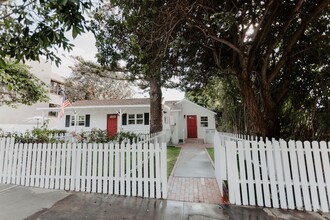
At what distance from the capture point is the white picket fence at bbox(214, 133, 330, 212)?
385 centimetres

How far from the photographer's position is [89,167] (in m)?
4.82

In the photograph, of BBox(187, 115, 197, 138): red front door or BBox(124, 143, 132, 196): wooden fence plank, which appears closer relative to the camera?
BBox(124, 143, 132, 196): wooden fence plank

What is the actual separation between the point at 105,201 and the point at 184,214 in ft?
5.90

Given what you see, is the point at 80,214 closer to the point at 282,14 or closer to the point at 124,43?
the point at 124,43

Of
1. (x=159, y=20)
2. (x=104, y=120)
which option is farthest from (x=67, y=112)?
(x=159, y=20)

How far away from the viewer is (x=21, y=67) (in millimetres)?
9398

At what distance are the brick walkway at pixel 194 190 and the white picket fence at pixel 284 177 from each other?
1.77 ft

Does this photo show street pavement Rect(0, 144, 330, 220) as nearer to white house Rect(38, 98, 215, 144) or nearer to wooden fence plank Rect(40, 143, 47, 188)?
wooden fence plank Rect(40, 143, 47, 188)

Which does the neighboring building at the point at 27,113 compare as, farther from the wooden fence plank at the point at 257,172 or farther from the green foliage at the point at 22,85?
the wooden fence plank at the point at 257,172

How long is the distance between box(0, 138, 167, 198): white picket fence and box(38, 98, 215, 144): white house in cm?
1121

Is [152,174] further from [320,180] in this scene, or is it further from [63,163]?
[320,180]

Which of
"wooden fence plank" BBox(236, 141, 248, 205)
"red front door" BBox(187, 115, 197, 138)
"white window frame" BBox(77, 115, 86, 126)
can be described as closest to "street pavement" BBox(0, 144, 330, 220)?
"wooden fence plank" BBox(236, 141, 248, 205)

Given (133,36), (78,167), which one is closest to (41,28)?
(133,36)

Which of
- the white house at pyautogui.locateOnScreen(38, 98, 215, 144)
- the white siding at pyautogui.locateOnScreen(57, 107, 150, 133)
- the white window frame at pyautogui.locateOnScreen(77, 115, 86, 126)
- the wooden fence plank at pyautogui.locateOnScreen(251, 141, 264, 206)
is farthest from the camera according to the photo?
the white window frame at pyautogui.locateOnScreen(77, 115, 86, 126)
